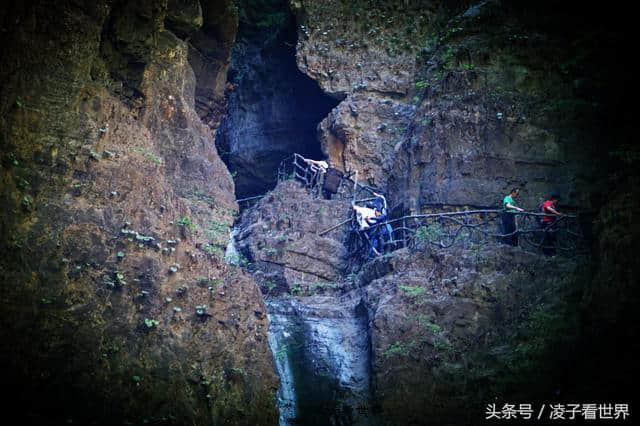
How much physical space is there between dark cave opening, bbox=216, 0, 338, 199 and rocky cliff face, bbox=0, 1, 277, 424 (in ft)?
33.3

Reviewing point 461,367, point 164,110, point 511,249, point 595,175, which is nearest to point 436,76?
point 595,175

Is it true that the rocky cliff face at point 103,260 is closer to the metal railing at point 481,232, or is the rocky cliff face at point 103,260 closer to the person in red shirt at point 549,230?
the metal railing at point 481,232

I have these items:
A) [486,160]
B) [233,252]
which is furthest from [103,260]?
[486,160]

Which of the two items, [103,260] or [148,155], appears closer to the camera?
[103,260]

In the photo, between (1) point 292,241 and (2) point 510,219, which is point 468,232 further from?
(1) point 292,241

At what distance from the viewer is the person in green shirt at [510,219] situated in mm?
14680

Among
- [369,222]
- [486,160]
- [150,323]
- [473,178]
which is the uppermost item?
[486,160]

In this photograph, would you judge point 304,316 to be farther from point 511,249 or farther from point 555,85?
point 555,85

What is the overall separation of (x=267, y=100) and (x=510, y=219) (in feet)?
41.3

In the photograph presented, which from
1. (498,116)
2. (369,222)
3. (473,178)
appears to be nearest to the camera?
(473,178)

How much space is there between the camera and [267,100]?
24.7 m

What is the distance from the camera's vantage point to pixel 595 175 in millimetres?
15688

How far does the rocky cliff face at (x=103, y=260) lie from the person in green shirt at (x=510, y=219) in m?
6.05

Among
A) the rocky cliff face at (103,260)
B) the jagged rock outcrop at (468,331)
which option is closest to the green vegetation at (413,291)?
the jagged rock outcrop at (468,331)
